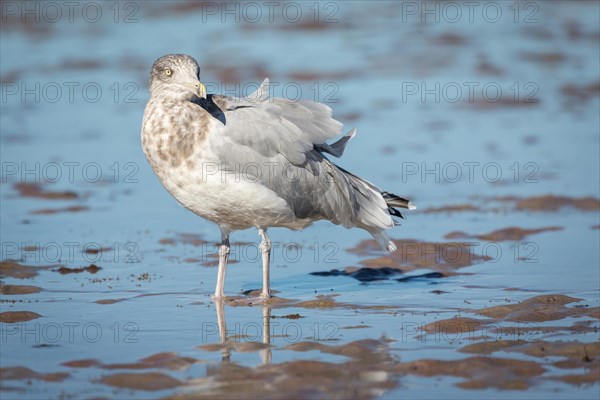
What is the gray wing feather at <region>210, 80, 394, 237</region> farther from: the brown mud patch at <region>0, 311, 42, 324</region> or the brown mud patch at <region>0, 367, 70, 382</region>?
the brown mud patch at <region>0, 367, 70, 382</region>

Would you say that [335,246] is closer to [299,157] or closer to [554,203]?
[299,157]

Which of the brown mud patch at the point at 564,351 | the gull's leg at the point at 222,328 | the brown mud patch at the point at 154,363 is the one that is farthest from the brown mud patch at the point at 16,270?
the brown mud patch at the point at 564,351

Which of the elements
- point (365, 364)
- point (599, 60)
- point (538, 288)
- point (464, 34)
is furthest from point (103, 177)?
point (464, 34)

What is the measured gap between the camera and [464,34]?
2775 centimetres

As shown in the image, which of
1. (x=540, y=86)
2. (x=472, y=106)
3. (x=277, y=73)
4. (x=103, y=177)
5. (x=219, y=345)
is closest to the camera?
(x=219, y=345)

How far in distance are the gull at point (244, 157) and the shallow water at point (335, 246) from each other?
0.72m

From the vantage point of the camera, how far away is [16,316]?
8.84 metres

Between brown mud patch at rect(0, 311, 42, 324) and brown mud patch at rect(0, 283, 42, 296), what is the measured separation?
83 centimetres

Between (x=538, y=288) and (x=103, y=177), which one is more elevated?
(x=103, y=177)

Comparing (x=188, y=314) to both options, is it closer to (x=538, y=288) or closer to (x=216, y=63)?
(x=538, y=288)

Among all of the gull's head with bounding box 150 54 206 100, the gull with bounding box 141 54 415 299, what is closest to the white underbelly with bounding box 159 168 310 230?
the gull with bounding box 141 54 415 299

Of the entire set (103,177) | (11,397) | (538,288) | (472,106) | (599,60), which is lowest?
(11,397)

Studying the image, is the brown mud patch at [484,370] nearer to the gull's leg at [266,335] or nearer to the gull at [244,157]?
the gull's leg at [266,335]

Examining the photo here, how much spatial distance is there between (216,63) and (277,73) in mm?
1846
